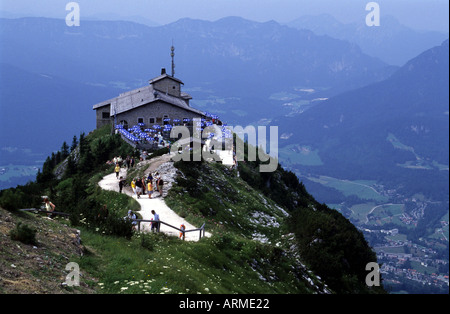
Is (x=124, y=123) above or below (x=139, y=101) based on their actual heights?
below

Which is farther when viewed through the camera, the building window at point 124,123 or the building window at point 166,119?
the building window at point 166,119

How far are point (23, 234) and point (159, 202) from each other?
1699cm

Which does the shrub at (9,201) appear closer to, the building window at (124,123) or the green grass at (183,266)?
the green grass at (183,266)

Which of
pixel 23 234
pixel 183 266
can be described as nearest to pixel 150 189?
pixel 183 266

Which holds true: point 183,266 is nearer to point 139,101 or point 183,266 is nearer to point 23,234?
point 23,234

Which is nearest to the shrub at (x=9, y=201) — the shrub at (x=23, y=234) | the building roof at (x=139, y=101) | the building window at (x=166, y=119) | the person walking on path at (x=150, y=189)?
the shrub at (x=23, y=234)

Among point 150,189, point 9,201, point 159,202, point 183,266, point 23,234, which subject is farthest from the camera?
point 150,189

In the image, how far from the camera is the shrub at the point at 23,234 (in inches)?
755

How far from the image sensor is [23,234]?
756 inches

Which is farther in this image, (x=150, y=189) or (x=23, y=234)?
(x=150, y=189)

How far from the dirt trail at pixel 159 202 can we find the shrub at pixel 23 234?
9316mm

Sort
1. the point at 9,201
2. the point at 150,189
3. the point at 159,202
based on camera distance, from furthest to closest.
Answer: the point at 150,189
the point at 159,202
the point at 9,201

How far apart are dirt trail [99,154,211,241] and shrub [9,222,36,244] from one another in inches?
367

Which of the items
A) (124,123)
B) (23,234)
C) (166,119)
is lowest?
(23,234)
